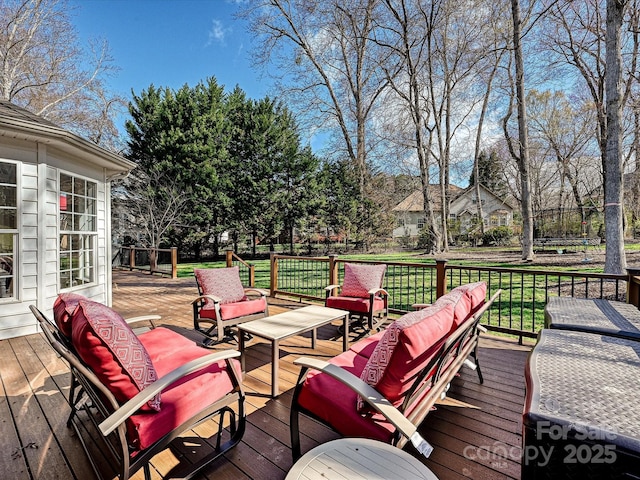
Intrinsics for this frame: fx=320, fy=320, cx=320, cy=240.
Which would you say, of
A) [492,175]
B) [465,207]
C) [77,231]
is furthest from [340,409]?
[492,175]

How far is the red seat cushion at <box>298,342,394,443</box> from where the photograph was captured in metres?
1.55

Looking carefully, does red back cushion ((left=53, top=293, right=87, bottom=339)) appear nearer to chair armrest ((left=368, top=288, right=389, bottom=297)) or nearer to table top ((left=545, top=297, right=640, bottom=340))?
chair armrest ((left=368, top=288, right=389, bottom=297))

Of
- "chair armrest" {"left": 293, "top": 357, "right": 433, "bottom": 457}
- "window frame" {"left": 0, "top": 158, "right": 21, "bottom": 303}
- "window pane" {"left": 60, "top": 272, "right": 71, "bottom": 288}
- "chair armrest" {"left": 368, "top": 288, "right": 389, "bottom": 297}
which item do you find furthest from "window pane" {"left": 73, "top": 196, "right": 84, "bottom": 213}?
"chair armrest" {"left": 293, "top": 357, "right": 433, "bottom": 457}

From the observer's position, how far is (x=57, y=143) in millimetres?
4531

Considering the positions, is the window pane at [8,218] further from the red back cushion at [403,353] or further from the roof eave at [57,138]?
the red back cushion at [403,353]

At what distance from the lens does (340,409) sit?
5.48ft

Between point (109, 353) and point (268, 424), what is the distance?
4.10 feet

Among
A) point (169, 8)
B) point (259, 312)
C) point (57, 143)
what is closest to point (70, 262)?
point (57, 143)

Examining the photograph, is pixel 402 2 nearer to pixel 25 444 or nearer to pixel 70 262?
pixel 70 262

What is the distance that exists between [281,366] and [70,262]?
13.8 feet

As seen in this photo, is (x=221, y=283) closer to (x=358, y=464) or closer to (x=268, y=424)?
(x=268, y=424)

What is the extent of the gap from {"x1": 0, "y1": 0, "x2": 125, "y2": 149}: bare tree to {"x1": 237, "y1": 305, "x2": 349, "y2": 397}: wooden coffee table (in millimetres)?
15200

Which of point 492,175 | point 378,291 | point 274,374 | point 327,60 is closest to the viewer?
point 274,374

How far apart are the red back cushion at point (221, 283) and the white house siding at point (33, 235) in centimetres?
236
